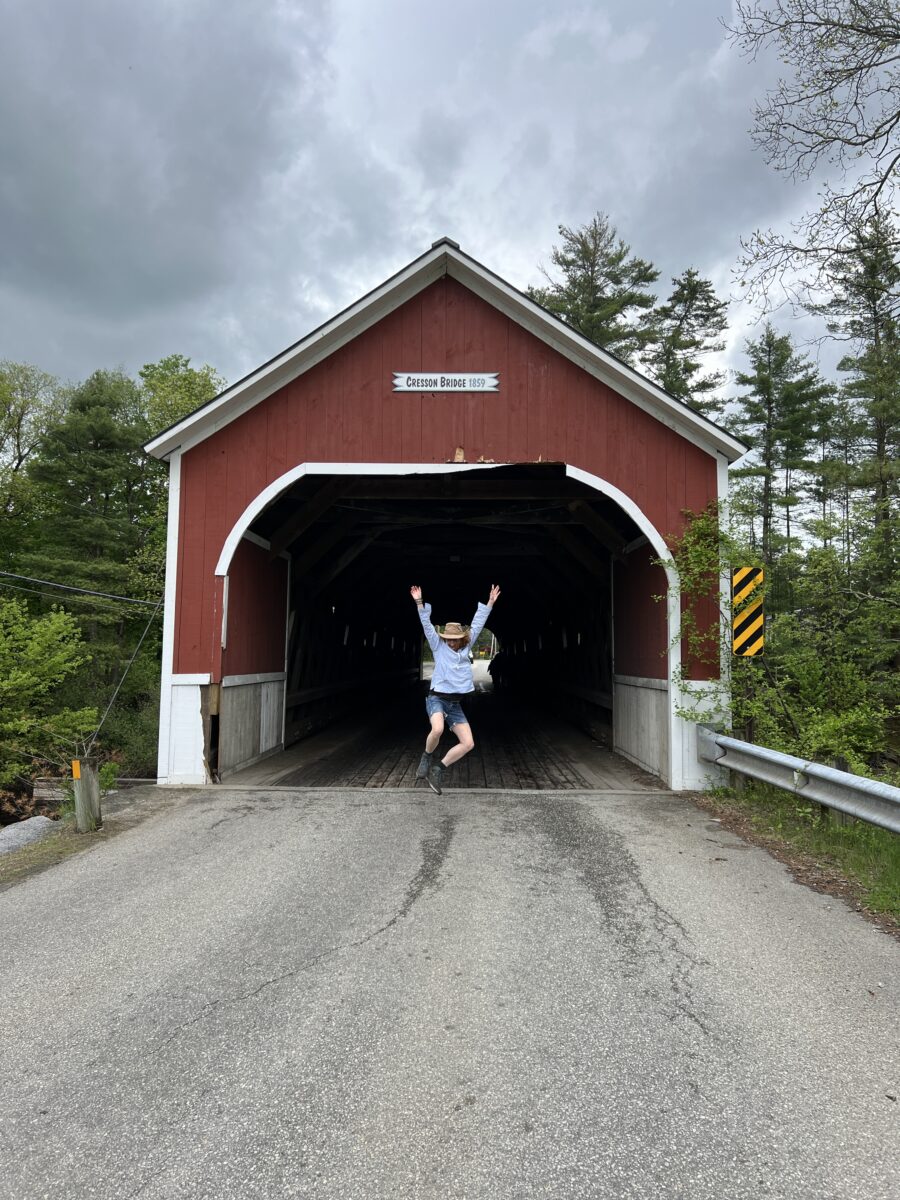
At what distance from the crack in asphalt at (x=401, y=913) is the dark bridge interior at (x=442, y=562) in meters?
4.53

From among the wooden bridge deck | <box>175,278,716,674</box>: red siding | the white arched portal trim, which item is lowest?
the wooden bridge deck

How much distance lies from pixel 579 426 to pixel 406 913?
19.2 feet

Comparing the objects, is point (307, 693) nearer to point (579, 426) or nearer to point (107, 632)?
point (579, 426)

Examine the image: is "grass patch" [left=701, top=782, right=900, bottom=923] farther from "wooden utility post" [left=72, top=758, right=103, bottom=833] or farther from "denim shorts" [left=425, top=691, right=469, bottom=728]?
"wooden utility post" [left=72, top=758, right=103, bottom=833]

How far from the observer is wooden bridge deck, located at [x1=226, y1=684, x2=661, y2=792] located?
8.05m

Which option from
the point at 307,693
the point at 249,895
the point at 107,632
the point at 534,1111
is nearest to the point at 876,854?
the point at 534,1111

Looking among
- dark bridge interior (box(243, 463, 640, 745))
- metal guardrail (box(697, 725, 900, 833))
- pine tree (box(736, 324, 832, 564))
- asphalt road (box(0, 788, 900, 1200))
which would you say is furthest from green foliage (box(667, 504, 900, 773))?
pine tree (box(736, 324, 832, 564))

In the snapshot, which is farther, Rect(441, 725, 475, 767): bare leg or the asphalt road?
Rect(441, 725, 475, 767): bare leg

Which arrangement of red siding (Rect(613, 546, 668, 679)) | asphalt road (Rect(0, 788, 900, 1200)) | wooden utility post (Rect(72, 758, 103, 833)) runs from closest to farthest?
asphalt road (Rect(0, 788, 900, 1200)) < wooden utility post (Rect(72, 758, 103, 833)) < red siding (Rect(613, 546, 668, 679))

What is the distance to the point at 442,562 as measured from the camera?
56.9ft

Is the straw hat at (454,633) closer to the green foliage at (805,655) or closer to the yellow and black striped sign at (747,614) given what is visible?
the green foliage at (805,655)

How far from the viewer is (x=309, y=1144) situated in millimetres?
2033

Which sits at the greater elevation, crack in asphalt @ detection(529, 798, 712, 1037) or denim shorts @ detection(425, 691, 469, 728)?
denim shorts @ detection(425, 691, 469, 728)

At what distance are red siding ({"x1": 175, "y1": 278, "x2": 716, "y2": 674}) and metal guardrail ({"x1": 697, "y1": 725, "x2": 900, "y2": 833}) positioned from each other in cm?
256
